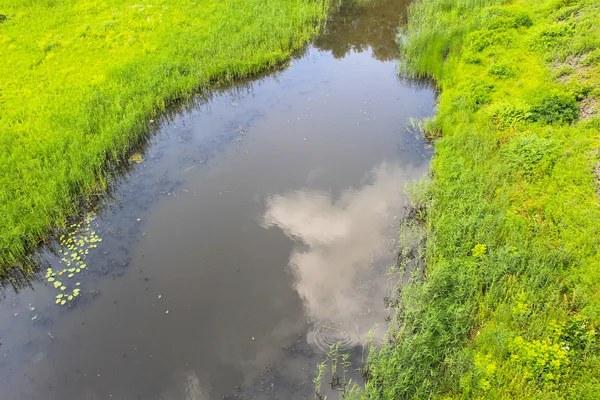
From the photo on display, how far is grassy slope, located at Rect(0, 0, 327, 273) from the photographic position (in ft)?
31.3

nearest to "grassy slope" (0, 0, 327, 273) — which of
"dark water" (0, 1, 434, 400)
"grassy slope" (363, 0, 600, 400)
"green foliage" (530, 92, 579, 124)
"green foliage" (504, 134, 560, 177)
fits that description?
"dark water" (0, 1, 434, 400)

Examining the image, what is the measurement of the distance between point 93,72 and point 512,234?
14.5 meters

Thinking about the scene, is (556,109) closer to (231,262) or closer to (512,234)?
(512,234)

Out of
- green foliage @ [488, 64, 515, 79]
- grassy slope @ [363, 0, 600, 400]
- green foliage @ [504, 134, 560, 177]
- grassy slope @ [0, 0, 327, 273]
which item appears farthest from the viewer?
green foliage @ [488, 64, 515, 79]

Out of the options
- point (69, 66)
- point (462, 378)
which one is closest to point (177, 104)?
point (69, 66)

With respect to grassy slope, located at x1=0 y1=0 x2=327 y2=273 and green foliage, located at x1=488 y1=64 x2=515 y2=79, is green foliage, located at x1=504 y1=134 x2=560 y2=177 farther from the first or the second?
grassy slope, located at x1=0 y1=0 x2=327 y2=273

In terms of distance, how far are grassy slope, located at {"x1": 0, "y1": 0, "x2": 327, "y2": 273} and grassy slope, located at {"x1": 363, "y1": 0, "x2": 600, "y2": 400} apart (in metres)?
8.07

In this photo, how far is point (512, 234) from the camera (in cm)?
771

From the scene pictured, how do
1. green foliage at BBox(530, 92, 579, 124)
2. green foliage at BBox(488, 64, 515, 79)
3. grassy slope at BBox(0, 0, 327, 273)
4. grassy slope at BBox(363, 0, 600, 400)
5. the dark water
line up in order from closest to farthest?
grassy slope at BBox(363, 0, 600, 400)
the dark water
grassy slope at BBox(0, 0, 327, 273)
green foliage at BBox(530, 92, 579, 124)
green foliage at BBox(488, 64, 515, 79)

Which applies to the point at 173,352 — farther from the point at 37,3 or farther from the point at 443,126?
the point at 37,3

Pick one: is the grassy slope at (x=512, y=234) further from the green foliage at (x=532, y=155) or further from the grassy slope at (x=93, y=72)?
the grassy slope at (x=93, y=72)

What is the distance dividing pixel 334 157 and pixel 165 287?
5.99 metres

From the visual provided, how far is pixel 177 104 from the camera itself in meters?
13.7

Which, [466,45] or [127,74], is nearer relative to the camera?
[127,74]
